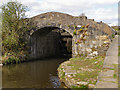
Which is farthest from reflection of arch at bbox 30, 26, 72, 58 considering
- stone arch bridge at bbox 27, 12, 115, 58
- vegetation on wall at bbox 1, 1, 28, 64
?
vegetation on wall at bbox 1, 1, 28, 64

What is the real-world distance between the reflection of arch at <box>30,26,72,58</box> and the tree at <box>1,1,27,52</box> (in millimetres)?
1230

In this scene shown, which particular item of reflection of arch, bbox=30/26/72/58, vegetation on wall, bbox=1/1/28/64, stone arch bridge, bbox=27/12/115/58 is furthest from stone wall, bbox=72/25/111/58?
vegetation on wall, bbox=1/1/28/64

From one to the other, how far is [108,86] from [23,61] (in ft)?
31.5

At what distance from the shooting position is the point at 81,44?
37.7 feet

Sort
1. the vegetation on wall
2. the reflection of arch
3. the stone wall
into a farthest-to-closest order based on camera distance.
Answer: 1. the reflection of arch
2. the vegetation on wall
3. the stone wall

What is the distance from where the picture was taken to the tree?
476 inches

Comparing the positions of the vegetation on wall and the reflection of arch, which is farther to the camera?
the reflection of arch

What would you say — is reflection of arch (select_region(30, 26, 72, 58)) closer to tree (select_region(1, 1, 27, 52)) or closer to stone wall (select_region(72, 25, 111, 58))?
tree (select_region(1, 1, 27, 52))

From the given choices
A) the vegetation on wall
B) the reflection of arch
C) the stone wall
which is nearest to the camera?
the stone wall

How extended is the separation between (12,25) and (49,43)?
5.62 meters

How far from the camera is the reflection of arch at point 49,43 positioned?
45.5 ft

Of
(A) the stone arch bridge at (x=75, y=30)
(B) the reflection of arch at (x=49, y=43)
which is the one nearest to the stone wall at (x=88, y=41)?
(A) the stone arch bridge at (x=75, y=30)

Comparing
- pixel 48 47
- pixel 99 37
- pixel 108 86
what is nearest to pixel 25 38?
pixel 48 47

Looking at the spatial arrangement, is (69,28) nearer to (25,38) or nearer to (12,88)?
(25,38)
